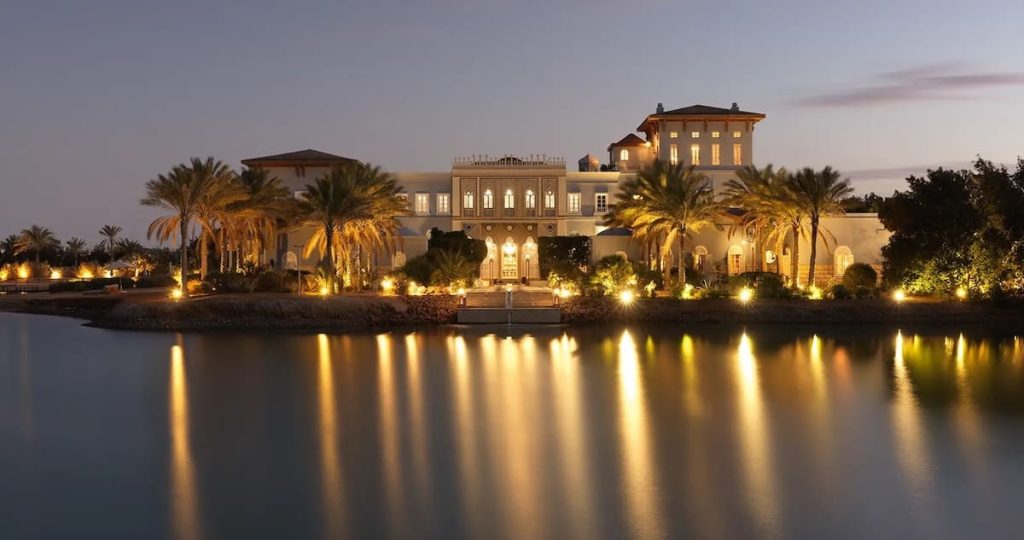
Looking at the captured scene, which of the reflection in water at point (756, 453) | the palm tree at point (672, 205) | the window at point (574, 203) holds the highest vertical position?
the window at point (574, 203)

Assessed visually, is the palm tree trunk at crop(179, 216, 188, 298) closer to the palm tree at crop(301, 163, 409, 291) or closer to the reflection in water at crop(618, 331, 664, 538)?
the palm tree at crop(301, 163, 409, 291)

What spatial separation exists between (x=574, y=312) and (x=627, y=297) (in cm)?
218

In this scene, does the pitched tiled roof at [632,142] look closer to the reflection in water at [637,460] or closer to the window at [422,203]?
the window at [422,203]

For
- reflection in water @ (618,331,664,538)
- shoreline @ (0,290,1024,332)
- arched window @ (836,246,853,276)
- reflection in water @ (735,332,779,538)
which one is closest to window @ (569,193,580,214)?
arched window @ (836,246,853,276)

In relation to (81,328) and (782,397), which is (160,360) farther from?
(782,397)

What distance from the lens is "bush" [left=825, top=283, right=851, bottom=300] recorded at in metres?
34.3

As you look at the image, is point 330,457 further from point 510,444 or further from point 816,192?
point 816,192

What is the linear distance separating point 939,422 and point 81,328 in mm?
28618

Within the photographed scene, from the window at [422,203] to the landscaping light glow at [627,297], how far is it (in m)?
18.7

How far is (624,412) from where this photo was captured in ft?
51.6

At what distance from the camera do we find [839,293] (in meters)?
34.4

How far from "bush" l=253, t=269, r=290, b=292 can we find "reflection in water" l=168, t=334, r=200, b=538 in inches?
696

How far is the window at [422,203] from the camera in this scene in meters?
49.9

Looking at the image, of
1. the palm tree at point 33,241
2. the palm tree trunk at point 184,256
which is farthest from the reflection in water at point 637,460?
the palm tree at point 33,241
